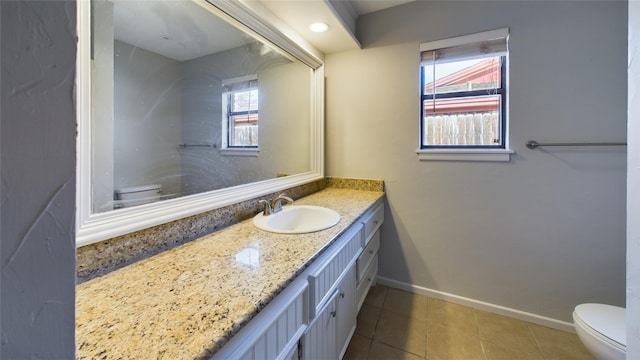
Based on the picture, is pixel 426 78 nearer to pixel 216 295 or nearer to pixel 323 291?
pixel 323 291

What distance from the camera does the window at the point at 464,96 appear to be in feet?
5.81

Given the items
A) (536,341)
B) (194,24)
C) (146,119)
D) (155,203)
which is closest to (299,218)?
(155,203)

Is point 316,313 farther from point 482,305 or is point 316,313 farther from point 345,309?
point 482,305

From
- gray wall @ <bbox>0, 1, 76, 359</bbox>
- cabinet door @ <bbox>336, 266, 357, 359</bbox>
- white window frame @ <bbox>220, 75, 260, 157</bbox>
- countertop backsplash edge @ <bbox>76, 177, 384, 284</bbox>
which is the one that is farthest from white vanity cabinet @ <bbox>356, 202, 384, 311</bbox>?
gray wall @ <bbox>0, 1, 76, 359</bbox>

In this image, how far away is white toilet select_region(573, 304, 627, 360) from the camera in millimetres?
1056

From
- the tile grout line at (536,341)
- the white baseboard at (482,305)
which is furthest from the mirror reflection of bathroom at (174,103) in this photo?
the tile grout line at (536,341)

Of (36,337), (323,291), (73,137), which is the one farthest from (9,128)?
(323,291)

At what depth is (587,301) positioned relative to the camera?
1.60m

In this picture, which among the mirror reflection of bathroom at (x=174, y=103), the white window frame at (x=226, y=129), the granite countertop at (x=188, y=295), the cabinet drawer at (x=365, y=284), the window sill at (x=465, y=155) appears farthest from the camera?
the window sill at (x=465, y=155)

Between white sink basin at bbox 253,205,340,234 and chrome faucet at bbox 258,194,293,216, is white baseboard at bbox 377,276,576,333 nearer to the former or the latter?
white sink basin at bbox 253,205,340,234

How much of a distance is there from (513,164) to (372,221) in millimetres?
999

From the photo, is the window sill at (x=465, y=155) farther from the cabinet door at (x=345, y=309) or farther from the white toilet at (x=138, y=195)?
the white toilet at (x=138, y=195)

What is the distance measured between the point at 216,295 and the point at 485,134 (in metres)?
1.96

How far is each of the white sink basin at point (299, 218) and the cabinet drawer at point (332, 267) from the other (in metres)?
0.13
